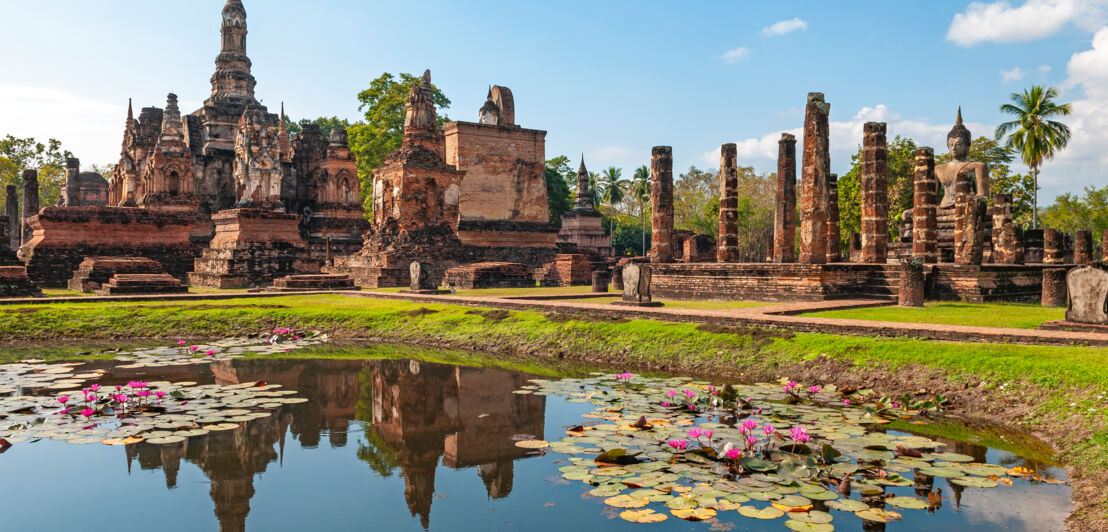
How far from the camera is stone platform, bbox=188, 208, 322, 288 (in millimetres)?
22578

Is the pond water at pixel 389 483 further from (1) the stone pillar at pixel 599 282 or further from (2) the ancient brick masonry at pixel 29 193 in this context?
(2) the ancient brick masonry at pixel 29 193

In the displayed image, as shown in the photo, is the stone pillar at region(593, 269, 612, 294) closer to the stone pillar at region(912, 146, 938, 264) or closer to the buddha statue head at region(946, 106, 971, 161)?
→ the stone pillar at region(912, 146, 938, 264)

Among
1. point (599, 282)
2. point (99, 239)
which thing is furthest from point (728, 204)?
point (99, 239)

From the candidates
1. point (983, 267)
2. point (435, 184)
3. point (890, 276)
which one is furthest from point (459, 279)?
point (983, 267)

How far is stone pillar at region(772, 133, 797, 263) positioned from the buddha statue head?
5093 mm

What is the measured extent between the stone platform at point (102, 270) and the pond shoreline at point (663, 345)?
5895mm

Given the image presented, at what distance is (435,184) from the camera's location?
28.1 meters

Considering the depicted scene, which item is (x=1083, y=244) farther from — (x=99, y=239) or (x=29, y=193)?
(x=29, y=193)

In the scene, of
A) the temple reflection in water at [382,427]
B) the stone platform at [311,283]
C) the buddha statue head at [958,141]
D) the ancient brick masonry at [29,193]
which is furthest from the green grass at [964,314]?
the ancient brick masonry at [29,193]

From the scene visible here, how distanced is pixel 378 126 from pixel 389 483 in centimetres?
4307

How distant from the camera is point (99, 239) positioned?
24.2m

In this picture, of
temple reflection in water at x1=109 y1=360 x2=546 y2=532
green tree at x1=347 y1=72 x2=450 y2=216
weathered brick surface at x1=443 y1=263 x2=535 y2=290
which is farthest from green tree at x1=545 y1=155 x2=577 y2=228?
temple reflection in water at x1=109 y1=360 x2=546 y2=532

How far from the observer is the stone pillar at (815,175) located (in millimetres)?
18016

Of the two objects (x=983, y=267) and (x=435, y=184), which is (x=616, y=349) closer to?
(x=983, y=267)
